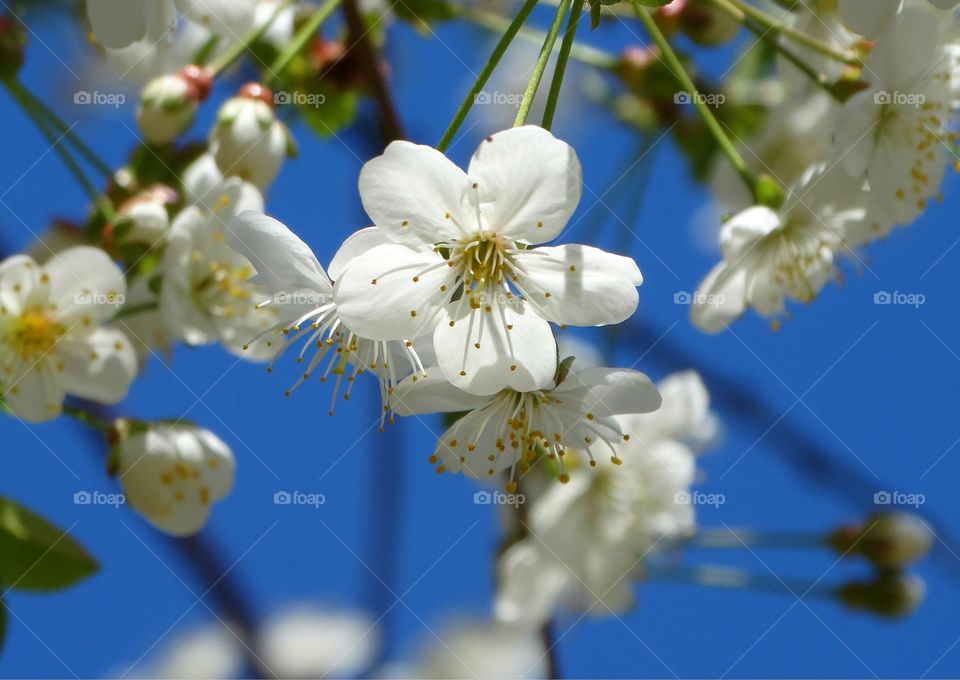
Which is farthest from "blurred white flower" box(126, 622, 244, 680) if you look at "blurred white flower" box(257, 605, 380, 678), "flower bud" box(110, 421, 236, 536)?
"flower bud" box(110, 421, 236, 536)

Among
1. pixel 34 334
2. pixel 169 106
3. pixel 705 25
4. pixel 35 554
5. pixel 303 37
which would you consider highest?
pixel 705 25

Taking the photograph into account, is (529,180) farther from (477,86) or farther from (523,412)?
(523,412)

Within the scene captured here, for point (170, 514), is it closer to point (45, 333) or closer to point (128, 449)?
point (128, 449)

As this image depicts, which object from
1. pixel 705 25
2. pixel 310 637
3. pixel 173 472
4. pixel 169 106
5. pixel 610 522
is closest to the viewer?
pixel 173 472

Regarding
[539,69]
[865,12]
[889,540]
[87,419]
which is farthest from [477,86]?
[889,540]

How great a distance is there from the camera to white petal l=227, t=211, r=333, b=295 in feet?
4.73

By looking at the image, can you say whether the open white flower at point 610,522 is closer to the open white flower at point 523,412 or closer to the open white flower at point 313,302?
the open white flower at point 523,412

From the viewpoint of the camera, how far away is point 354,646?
2904 millimetres

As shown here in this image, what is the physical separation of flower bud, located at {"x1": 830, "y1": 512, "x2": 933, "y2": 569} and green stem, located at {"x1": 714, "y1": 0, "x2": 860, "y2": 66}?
1.08 metres

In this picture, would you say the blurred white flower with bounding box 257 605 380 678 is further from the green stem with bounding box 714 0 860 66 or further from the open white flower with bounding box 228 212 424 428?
the green stem with bounding box 714 0 860 66

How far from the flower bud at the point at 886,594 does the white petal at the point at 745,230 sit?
41.9 inches

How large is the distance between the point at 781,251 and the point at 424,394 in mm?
688

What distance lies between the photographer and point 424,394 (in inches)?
58.0

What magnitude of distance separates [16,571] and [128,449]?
0.87 ft
